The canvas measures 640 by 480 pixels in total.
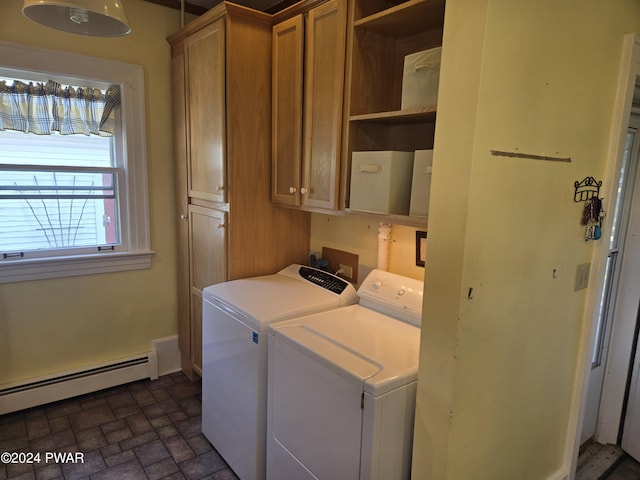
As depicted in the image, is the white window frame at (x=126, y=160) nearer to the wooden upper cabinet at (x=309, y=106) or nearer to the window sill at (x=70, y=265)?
the window sill at (x=70, y=265)

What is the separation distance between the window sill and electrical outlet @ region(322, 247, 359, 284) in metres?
1.25

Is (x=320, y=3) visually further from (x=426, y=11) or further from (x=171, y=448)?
(x=171, y=448)

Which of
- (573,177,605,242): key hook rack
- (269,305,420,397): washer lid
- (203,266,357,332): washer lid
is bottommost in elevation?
(269,305,420,397): washer lid

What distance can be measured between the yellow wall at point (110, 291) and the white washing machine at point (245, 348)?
0.92 m

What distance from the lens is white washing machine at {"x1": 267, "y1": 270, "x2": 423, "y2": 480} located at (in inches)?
53.9

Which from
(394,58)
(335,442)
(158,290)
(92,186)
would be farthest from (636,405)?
(92,186)

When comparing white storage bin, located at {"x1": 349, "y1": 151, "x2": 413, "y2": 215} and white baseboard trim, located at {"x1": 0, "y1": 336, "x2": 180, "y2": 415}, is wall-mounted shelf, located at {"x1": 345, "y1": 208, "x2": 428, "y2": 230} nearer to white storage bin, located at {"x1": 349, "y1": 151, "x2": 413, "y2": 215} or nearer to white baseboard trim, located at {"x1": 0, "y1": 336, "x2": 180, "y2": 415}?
white storage bin, located at {"x1": 349, "y1": 151, "x2": 413, "y2": 215}

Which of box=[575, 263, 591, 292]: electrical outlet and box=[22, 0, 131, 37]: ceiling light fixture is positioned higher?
box=[22, 0, 131, 37]: ceiling light fixture

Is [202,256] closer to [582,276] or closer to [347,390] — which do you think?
[347,390]

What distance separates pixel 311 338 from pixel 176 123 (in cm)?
187

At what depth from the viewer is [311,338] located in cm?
164

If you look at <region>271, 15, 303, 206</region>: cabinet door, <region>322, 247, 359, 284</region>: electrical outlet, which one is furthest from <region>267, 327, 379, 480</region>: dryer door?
<region>271, 15, 303, 206</region>: cabinet door

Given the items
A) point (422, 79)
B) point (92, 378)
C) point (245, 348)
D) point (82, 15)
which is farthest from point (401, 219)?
point (92, 378)

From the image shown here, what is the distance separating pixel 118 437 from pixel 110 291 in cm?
92
